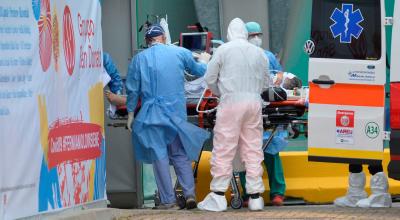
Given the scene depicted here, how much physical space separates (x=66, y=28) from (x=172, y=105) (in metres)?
2.30

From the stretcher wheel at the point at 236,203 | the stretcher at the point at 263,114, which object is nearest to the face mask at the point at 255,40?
the stretcher at the point at 263,114

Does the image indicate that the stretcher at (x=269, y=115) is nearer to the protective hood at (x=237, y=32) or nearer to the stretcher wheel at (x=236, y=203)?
the stretcher wheel at (x=236, y=203)

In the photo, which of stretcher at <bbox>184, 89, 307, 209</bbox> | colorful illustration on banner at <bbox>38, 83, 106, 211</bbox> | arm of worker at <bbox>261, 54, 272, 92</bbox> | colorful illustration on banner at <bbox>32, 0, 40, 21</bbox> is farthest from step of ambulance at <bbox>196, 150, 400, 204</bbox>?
colorful illustration on banner at <bbox>32, 0, 40, 21</bbox>

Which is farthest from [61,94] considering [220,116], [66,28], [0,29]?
[220,116]

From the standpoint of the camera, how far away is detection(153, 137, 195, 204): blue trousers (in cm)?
1173

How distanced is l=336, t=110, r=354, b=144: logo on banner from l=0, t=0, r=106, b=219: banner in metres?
2.15

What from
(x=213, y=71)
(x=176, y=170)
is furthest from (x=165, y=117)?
(x=213, y=71)

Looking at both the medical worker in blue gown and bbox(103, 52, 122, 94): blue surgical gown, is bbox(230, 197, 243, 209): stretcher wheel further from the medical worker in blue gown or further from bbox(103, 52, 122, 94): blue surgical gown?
bbox(103, 52, 122, 94): blue surgical gown

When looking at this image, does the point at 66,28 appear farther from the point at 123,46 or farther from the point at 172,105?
the point at 123,46

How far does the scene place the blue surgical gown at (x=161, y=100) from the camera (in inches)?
462

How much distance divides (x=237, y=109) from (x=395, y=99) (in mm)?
1823

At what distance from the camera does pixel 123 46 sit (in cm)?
1408

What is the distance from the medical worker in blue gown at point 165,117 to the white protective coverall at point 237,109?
1.64 feet

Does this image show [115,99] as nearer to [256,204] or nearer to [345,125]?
[256,204]
